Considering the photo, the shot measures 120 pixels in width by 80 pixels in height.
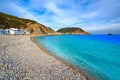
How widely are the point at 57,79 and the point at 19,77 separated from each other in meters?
2.96

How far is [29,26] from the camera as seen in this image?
134 meters

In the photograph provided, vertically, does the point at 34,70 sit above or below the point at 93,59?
above

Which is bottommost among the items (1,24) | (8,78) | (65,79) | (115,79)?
(115,79)

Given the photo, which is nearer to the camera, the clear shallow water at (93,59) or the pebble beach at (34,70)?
the pebble beach at (34,70)

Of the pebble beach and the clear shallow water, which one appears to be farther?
the clear shallow water

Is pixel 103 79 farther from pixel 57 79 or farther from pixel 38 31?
pixel 38 31

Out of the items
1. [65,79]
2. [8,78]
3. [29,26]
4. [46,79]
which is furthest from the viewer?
[29,26]

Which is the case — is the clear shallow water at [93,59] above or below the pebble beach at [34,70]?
below

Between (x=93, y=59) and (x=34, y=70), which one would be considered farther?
(x=93, y=59)

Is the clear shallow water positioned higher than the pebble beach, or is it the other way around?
the pebble beach

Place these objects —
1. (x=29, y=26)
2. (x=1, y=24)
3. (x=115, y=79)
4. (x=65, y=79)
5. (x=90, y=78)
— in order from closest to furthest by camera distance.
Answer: (x=65, y=79), (x=90, y=78), (x=115, y=79), (x=1, y=24), (x=29, y=26)

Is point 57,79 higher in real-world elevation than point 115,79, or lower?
higher

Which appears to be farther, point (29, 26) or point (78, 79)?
point (29, 26)

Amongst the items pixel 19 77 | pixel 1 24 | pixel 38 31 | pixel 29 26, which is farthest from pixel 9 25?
pixel 19 77
